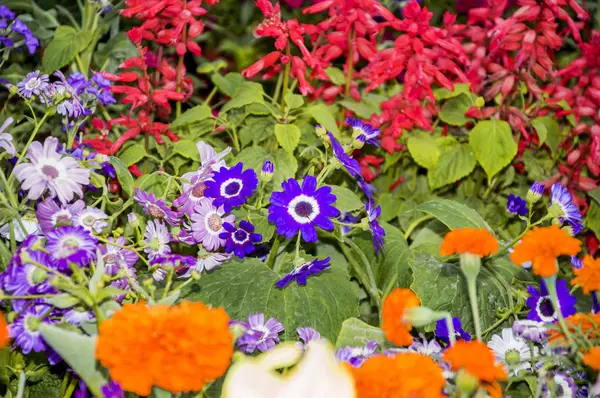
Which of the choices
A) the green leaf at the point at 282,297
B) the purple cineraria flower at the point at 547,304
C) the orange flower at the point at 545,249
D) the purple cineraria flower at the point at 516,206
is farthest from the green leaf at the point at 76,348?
the purple cineraria flower at the point at 516,206

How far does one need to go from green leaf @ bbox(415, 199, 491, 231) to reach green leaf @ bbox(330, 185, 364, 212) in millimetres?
115

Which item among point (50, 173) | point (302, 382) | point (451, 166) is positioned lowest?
point (451, 166)

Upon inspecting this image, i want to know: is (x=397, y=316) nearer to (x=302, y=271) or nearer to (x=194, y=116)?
(x=302, y=271)

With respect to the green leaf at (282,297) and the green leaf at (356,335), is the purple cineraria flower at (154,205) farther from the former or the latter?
the green leaf at (356,335)

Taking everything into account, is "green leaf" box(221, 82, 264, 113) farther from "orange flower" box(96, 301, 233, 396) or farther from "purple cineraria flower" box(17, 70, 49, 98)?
"orange flower" box(96, 301, 233, 396)

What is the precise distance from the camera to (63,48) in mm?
1508

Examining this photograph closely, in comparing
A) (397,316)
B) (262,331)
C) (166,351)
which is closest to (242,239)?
(262,331)

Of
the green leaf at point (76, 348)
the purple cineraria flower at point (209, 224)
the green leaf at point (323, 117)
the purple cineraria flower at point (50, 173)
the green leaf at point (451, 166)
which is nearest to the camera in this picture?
the green leaf at point (76, 348)

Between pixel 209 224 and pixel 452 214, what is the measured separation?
40 cm

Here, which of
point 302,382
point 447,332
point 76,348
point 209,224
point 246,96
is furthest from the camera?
point 246,96

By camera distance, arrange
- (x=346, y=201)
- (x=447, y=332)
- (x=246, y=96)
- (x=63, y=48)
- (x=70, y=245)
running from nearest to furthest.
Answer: (x=70, y=245), (x=447, y=332), (x=346, y=201), (x=246, y=96), (x=63, y=48)

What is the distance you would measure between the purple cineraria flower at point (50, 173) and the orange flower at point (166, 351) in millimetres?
416

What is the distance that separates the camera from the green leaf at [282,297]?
1136 millimetres

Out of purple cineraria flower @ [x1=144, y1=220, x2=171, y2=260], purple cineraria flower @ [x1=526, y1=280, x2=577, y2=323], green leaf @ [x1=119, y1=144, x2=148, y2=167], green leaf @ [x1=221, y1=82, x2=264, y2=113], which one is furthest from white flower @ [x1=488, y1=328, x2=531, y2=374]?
green leaf @ [x1=119, y1=144, x2=148, y2=167]
